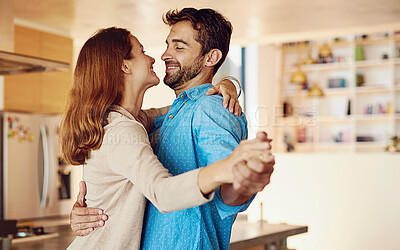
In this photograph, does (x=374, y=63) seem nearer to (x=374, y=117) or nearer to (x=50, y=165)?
(x=374, y=117)

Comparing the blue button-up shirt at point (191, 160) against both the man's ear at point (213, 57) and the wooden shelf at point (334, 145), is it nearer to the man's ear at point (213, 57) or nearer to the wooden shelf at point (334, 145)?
the man's ear at point (213, 57)

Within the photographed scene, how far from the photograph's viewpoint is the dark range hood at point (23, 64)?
2896mm

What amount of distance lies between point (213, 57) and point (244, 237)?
4.98 feet

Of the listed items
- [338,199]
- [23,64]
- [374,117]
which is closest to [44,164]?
[23,64]

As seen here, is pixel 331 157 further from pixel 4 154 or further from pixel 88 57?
pixel 88 57

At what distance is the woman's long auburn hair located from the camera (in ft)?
4.42

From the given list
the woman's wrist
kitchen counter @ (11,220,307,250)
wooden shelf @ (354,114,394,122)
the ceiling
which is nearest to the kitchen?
the ceiling

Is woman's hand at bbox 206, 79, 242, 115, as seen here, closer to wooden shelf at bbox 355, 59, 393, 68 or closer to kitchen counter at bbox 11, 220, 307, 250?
kitchen counter at bbox 11, 220, 307, 250

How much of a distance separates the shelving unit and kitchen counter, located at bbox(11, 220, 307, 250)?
5.72 metres

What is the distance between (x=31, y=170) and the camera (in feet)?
17.7

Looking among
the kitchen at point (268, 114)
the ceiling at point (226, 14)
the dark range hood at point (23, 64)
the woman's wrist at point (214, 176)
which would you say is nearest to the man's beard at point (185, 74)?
the woman's wrist at point (214, 176)

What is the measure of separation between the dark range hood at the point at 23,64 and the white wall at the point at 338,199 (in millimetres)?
3264

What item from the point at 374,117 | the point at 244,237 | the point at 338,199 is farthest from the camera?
the point at 374,117

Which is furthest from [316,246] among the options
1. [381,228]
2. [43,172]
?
[43,172]
